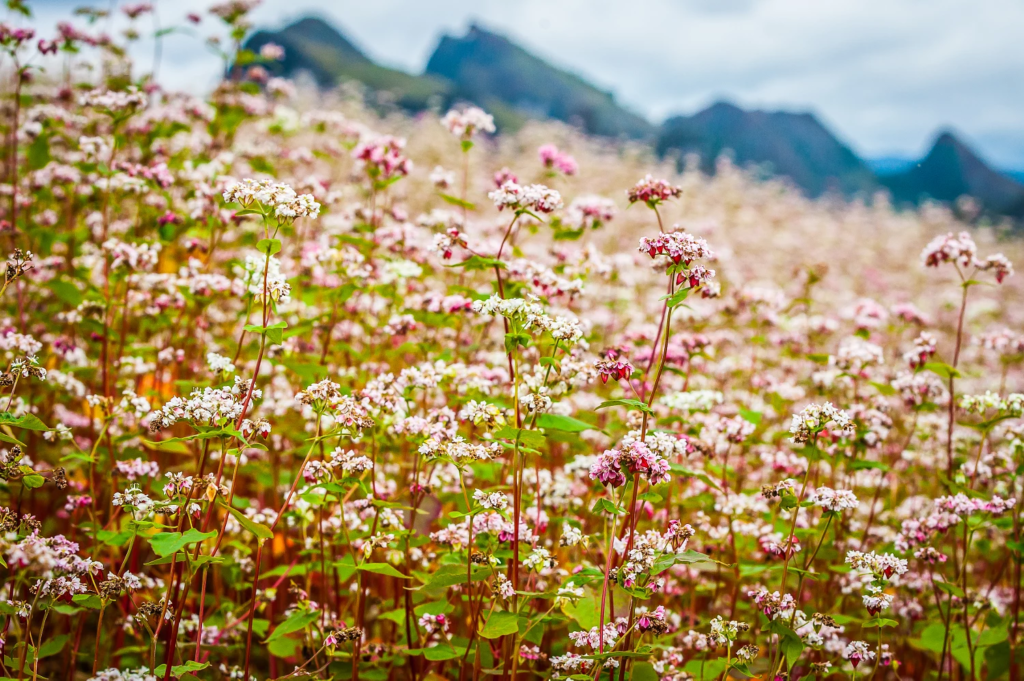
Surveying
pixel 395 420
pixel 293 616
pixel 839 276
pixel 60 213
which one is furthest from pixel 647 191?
pixel 839 276

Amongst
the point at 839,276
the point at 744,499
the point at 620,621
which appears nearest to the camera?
the point at 620,621

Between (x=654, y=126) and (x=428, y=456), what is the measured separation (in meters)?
83.8

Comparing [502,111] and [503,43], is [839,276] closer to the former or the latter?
[502,111]

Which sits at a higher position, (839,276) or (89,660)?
(839,276)

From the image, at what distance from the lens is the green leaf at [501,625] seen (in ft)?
11.0

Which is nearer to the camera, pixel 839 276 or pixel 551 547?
pixel 551 547

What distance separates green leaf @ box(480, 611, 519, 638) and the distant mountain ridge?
2120cm

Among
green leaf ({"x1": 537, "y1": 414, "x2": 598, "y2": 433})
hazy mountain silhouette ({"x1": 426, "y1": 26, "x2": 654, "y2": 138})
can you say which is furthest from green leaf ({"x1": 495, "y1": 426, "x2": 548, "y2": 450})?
hazy mountain silhouette ({"x1": 426, "y1": 26, "x2": 654, "y2": 138})

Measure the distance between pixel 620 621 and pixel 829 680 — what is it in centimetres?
260

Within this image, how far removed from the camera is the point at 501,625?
11.2 feet

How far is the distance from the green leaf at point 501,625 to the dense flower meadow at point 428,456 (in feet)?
0.06

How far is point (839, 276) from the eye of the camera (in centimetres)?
1747

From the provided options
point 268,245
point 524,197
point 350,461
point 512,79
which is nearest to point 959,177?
point 524,197

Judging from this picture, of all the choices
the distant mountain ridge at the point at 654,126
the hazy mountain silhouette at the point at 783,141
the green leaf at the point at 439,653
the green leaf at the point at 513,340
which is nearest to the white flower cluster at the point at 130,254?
the green leaf at the point at 513,340
